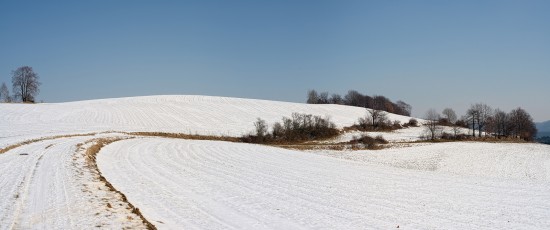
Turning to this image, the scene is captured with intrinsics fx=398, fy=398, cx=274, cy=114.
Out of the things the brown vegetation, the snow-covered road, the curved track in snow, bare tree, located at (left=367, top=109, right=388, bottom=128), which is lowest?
the curved track in snow

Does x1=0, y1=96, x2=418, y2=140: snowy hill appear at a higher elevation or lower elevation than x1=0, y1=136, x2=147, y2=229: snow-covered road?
higher

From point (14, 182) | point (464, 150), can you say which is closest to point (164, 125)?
point (464, 150)

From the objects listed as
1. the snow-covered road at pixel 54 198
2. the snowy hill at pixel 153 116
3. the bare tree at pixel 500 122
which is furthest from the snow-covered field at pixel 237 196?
the bare tree at pixel 500 122

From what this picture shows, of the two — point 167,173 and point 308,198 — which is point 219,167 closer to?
point 167,173

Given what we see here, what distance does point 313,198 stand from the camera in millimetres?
15703

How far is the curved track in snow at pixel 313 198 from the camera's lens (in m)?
12.2

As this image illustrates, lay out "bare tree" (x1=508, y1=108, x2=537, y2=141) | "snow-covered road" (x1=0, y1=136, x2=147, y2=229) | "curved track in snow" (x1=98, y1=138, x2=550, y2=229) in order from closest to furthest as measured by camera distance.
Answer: "snow-covered road" (x1=0, y1=136, x2=147, y2=229) → "curved track in snow" (x1=98, y1=138, x2=550, y2=229) → "bare tree" (x1=508, y1=108, x2=537, y2=141)

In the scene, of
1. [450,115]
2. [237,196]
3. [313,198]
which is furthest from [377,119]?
[237,196]

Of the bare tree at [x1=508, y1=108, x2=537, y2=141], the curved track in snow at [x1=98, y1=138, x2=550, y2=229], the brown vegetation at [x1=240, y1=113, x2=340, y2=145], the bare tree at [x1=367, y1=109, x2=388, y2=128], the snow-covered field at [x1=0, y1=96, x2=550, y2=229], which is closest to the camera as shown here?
the snow-covered field at [x1=0, y1=96, x2=550, y2=229]

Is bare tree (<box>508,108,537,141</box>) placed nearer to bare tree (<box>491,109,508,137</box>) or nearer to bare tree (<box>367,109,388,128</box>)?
bare tree (<box>491,109,508,137</box>)

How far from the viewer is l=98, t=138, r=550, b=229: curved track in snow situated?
12.2 metres

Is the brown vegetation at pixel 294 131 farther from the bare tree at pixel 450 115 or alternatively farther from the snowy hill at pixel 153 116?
the bare tree at pixel 450 115

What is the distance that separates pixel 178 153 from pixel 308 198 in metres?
18.8

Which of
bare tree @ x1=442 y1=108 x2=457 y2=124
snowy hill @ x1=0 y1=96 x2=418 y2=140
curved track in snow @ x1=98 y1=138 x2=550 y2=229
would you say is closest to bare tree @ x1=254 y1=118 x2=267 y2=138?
snowy hill @ x1=0 y1=96 x2=418 y2=140
